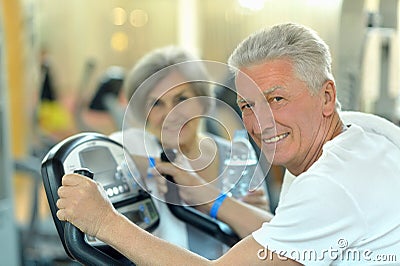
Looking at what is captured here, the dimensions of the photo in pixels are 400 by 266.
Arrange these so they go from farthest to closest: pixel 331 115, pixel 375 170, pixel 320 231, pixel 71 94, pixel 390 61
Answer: pixel 71 94 → pixel 390 61 → pixel 331 115 → pixel 375 170 → pixel 320 231

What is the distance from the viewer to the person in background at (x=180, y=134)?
1.86 meters

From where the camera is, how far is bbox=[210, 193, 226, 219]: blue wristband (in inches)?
77.4

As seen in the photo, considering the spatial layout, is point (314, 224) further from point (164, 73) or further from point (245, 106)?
point (164, 73)

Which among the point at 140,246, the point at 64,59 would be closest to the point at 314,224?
the point at 140,246

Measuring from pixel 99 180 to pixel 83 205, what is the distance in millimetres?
276

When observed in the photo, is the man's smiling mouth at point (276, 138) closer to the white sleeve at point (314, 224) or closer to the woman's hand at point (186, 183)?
the white sleeve at point (314, 224)

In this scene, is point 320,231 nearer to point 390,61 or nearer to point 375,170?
point 375,170

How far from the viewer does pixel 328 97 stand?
1.58 m

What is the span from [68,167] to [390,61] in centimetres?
198

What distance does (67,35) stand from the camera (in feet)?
22.4

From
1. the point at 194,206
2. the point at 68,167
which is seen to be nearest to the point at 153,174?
the point at 194,206

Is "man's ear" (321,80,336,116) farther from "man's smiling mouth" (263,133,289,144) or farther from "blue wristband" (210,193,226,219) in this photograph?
"blue wristband" (210,193,226,219)

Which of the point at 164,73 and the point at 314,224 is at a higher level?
the point at 164,73

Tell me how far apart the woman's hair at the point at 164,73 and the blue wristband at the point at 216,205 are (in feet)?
0.89
